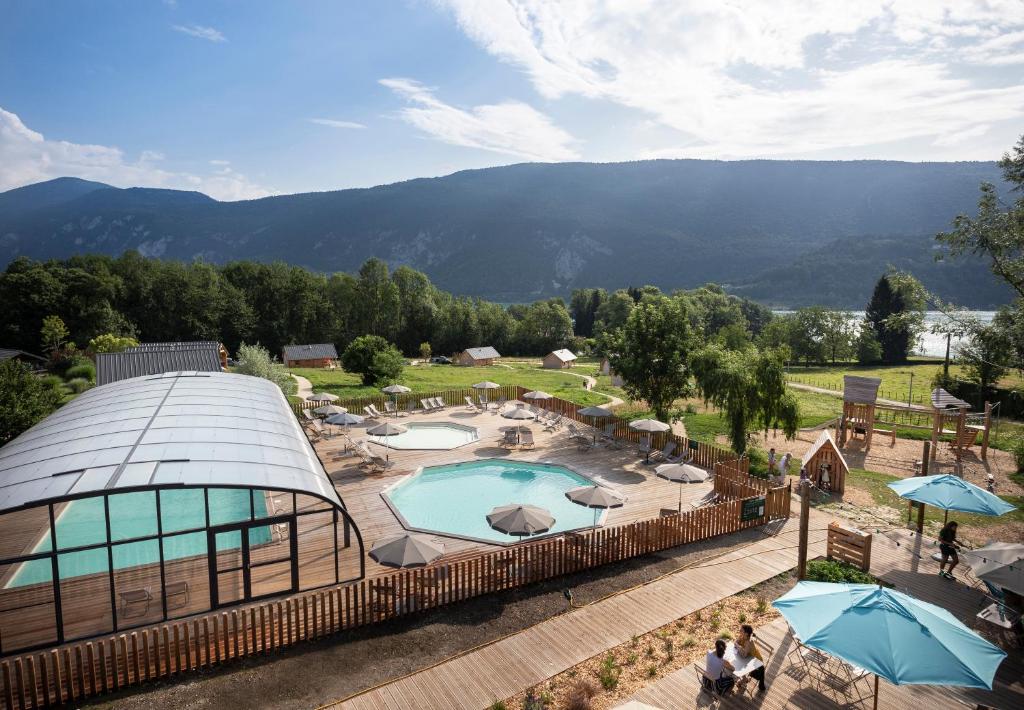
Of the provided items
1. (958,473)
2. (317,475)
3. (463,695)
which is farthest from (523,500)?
(958,473)

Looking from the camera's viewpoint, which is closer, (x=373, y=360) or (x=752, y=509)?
(x=752, y=509)

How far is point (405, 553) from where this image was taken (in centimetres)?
1095

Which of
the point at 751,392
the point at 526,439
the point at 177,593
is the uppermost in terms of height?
the point at 751,392

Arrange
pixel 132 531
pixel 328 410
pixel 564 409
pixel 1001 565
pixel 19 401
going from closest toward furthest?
pixel 1001 565 < pixel 132 531 < pixel 19 401 < pixel 328 410 < pixel 564 409

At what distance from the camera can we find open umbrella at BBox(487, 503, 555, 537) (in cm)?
1195

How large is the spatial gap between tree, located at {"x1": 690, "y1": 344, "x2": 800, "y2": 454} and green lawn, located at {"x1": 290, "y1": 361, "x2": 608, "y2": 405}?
45.3 feet

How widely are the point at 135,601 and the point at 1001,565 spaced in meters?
15.6

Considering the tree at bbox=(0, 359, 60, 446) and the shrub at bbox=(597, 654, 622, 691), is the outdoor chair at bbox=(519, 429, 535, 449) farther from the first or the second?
the tree at bbox=(0, 359, 60, 446)

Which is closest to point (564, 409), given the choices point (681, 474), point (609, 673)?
point (681, 474)

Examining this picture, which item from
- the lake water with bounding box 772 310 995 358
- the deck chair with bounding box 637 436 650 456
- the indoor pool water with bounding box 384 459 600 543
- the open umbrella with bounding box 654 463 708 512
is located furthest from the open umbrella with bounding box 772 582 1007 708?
the lake water with bounding box 772 310 995 358

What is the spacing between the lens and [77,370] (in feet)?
128

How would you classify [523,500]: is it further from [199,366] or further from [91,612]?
[199,366]

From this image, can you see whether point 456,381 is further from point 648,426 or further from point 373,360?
point 648,426

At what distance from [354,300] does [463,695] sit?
7577 cm
